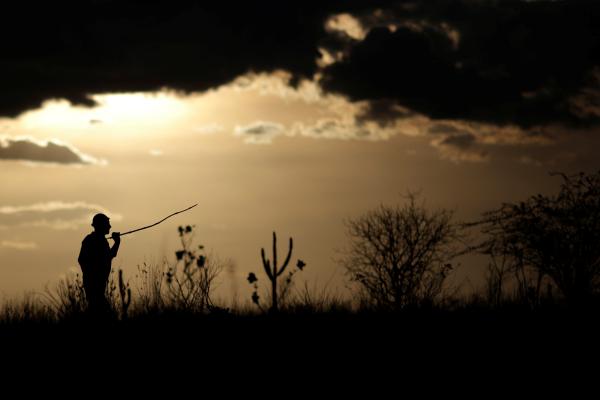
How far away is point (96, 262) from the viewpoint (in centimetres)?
1677

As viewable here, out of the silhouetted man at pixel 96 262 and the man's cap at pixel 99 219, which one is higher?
the man's cap at pixel 99 219

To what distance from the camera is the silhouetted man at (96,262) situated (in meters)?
16.8

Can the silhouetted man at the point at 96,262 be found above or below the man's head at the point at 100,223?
below

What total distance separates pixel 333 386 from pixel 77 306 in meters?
8.39

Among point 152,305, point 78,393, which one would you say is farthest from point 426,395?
point 152,305

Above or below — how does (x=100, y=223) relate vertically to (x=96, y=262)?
above

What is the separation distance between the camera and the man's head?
16875 mm

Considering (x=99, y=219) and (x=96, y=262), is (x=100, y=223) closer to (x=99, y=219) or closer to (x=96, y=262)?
(x=99, y=219)

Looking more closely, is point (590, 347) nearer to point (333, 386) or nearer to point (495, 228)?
point (333, 386)

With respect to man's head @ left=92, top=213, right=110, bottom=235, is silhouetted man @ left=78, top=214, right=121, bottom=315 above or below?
below

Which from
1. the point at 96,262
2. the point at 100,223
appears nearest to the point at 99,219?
the point at 100,223

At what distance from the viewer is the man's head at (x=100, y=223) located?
16.9 m

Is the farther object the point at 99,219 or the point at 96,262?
the point at 99,219

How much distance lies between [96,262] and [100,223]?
0.83m
